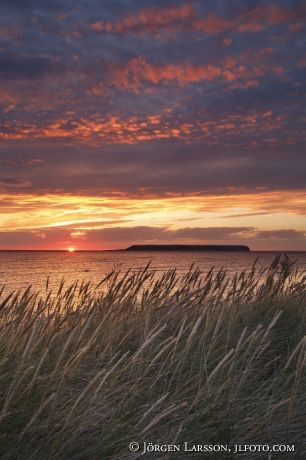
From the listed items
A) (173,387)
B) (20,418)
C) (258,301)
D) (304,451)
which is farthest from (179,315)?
(20,418)

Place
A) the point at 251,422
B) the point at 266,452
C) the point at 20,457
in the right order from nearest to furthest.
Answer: the point at 20,457
the point at 266,452
the point at 251,422

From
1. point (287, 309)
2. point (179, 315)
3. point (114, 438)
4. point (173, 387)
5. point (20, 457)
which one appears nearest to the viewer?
point (20, 457)

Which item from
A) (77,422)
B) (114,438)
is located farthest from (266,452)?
(77,422)

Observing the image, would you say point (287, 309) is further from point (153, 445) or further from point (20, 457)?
point (20, 457)

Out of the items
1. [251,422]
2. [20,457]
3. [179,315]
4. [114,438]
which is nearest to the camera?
[20,457]

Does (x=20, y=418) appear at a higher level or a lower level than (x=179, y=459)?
higher

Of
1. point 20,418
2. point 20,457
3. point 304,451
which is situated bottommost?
point 304,451

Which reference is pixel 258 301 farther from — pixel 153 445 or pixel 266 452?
pixel 153 445

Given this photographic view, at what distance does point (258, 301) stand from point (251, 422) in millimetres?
4298

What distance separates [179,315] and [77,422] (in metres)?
2.93

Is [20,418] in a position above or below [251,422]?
above

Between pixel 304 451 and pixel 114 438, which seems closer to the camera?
pixel 114 438

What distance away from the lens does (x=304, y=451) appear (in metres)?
3.09

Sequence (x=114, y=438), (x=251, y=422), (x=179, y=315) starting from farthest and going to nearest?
(x=179, y=315) → (x=251, y=422) → (x=114, y=438)
